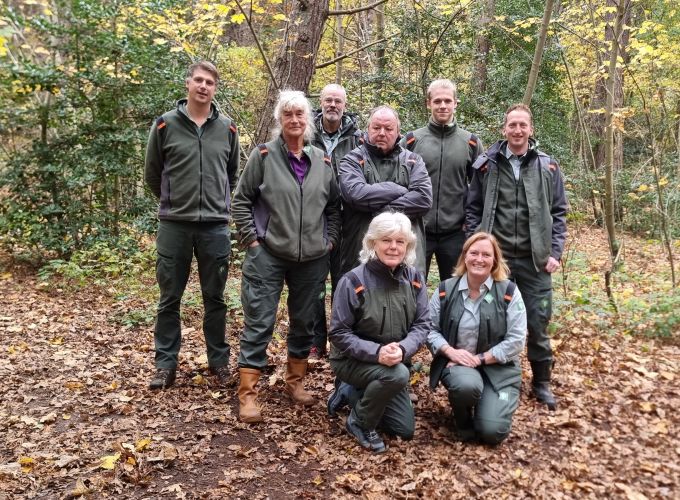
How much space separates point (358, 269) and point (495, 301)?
107 cm

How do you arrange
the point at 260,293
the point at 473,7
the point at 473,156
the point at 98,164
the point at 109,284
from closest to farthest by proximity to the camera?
the point at 260,293 → the point at 473,156 → the point at 109,284 → the point at 98,164 → the point at 473,7

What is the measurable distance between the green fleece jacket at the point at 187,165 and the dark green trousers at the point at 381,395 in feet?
5.64

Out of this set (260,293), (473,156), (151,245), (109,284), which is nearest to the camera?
(260,293)

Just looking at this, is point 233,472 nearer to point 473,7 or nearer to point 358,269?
point 358,269

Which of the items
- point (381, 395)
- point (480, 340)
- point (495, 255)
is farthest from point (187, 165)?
point (480, 340)

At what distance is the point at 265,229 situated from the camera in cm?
432

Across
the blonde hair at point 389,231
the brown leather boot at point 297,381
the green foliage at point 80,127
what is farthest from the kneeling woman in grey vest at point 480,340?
the green foliage at point 80,127

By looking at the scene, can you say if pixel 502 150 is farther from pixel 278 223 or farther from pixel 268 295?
pixel 268 295

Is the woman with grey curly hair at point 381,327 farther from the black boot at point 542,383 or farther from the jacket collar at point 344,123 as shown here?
the jacket collar at point 344,123

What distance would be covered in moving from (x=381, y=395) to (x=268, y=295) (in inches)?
47.2

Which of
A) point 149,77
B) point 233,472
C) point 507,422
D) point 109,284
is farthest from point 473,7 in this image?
point 233,472

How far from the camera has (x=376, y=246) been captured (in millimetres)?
3977

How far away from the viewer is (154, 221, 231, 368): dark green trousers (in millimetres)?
4651

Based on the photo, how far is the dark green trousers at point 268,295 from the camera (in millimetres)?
4352
